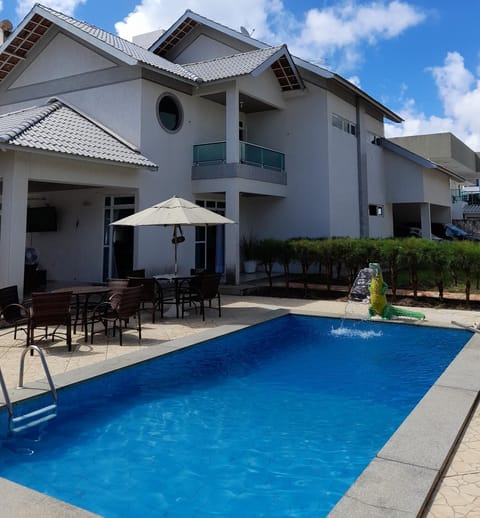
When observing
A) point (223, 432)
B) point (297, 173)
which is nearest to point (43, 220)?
point (297, 173)

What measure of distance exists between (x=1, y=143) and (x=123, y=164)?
361 centimetres

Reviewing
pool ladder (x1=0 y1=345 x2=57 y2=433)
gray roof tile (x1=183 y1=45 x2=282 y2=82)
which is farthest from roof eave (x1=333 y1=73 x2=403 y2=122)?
pool ladder (x1=0 y1=345 x2=57 y2=433)

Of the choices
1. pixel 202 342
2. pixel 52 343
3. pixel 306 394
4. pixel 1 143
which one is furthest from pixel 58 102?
pixel 306 394

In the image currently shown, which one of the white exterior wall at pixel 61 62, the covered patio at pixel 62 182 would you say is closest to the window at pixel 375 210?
the covered patio at pixel 62 182

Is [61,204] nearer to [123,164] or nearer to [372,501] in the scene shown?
[123,164]

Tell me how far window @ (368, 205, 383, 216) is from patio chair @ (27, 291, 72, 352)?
18.5 m

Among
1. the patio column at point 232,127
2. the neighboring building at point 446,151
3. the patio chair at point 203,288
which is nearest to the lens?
the patio chair at point 203,288

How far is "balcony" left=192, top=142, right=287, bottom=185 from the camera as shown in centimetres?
1598

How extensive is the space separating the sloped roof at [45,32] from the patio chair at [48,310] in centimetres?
957

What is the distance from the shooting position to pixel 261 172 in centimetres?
1728

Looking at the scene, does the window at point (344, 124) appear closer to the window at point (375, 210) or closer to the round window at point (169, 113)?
the window at point (375, 210)

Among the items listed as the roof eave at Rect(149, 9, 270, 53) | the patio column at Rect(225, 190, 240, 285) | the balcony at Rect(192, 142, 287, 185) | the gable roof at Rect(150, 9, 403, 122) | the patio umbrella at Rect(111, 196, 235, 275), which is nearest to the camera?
the patio umbrella at Rect(111, 196, 235, 275)

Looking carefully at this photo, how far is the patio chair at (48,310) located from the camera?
733 cm

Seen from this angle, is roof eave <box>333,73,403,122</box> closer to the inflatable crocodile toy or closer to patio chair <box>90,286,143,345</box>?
the inflatable crocodile toy
